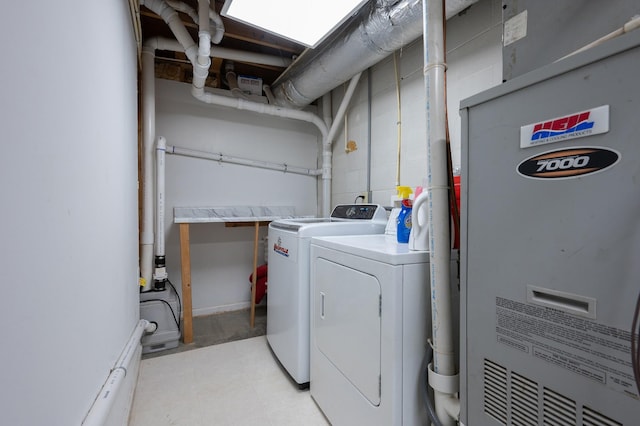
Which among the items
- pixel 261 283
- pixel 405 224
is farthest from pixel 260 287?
pixel 405 224

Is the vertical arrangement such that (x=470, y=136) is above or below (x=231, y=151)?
below

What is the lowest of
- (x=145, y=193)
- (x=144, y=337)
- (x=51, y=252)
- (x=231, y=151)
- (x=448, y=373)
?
(x=144, y=337)

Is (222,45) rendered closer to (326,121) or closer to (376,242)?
(326,121)

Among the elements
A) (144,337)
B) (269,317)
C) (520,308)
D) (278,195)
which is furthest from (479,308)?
(278,195)

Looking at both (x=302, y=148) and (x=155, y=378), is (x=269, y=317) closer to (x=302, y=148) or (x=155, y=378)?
(x=155, y=378)

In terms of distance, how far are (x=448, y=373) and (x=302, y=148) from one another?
2.97 metres

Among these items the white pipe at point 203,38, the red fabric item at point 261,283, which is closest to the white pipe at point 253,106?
the white pipe at point 203,38

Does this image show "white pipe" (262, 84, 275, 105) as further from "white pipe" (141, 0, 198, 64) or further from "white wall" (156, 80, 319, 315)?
"white pipe" (141, 0, 198, 64)

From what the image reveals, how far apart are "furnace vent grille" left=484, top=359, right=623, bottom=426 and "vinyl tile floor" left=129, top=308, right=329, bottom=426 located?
1130 millimetres

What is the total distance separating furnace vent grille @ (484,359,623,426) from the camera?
2.06 ft

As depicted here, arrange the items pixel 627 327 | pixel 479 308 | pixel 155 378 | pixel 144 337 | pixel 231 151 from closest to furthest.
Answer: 1. pixel 627 327
2. pixel 479 308
3. pixel 155 378
4. pixel 144 337
5. pixel 231 151

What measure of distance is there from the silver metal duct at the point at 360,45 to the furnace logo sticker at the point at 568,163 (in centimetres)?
137

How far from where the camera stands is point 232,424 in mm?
1564

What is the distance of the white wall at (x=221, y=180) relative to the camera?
2920 millimetres
